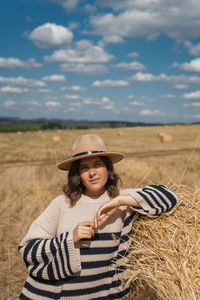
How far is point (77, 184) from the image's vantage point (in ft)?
8.17

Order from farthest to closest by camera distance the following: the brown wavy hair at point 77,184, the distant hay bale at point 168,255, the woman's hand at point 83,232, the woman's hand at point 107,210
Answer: the brown wavy hair at point 77,184, the woman's hand at point 107,210, the woman's hand at point 83,232, the distant hay bale at point 168,255

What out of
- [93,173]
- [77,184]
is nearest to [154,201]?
[93,173]

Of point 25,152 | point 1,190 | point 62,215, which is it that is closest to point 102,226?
point 62,215

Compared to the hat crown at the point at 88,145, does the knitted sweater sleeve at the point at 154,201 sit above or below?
below

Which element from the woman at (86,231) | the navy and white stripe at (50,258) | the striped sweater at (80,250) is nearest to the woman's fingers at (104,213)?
the woman at (86,231)

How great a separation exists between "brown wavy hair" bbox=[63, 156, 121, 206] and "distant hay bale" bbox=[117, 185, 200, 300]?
33 centimetres

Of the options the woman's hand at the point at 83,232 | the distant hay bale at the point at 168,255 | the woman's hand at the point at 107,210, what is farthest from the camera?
the woman's hand at the point at 107,210

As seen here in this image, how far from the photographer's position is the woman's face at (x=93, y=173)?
2406 millimetres

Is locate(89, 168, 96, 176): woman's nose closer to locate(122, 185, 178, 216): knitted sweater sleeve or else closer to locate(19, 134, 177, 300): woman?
locate(19, 134, 177, 300): woman

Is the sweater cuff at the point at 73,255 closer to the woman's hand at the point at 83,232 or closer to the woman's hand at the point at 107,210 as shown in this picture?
the woman's hand at the point at 83,232

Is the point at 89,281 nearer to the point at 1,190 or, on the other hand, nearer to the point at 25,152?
the point at 1,190

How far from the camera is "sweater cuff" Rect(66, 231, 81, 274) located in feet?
6.95

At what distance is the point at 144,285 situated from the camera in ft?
7.82

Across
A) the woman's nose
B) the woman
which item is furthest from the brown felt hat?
the woman's nose
